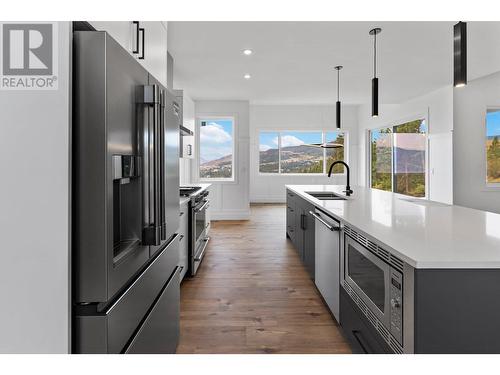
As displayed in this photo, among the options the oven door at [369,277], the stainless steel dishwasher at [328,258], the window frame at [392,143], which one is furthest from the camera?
the window frame at [392,143]

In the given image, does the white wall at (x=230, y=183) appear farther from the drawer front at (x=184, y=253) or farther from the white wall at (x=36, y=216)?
the white wall at (x=36, y=216)

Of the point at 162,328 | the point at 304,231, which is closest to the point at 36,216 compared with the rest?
the point at 162,328

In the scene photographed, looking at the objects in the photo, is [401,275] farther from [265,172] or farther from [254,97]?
[265,172]

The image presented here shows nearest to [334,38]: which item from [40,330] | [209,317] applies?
[209,317]

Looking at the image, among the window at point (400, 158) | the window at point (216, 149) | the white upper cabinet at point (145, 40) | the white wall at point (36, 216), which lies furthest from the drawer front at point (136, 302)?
the window at point (400, 158)

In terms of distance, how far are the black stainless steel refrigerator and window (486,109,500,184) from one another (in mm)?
6293

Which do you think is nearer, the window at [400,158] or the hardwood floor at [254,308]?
the hardwood floor at [254,308]

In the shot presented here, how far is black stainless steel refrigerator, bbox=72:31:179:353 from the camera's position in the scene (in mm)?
971

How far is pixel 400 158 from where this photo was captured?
25.3 ft

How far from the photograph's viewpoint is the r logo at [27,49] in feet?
3.10

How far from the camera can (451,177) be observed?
5934 millimetres

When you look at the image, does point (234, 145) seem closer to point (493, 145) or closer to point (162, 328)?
point (493, 145)

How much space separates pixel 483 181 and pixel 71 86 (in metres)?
6.65

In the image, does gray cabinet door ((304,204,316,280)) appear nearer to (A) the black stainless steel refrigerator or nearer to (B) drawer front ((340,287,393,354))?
(B) drawer front ((340,287,393,354))
